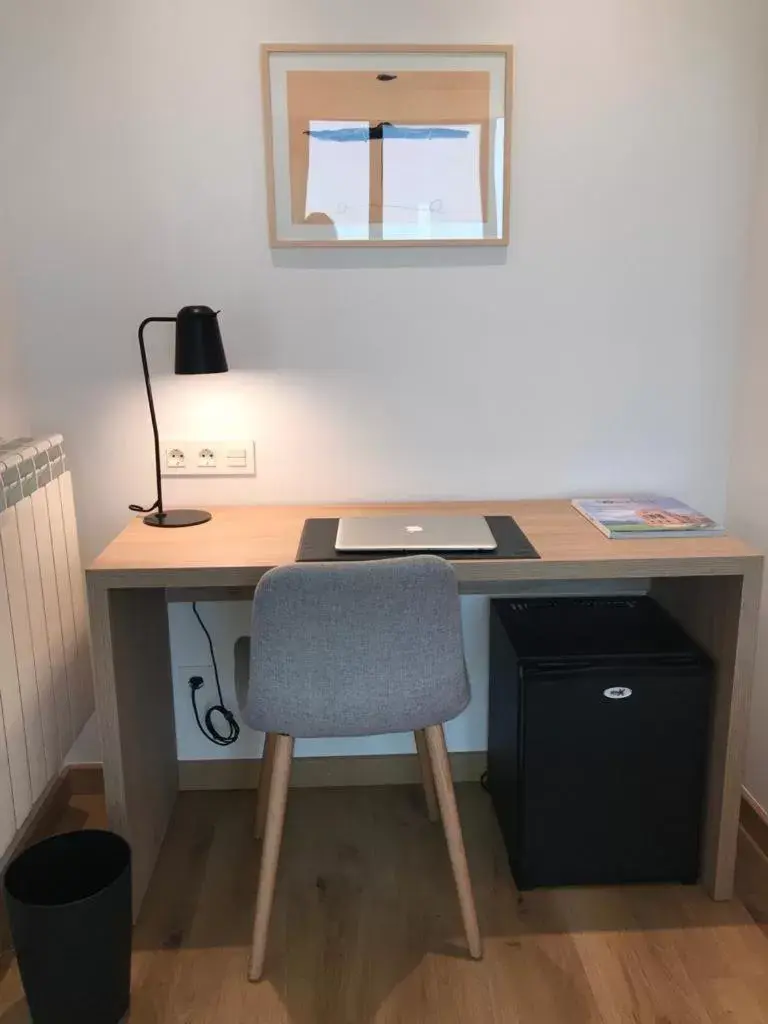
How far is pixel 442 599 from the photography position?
4.88ft

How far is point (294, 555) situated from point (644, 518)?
30.7 inches

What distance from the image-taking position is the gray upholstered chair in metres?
1.44

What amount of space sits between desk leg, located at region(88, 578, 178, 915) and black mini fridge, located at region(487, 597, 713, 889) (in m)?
0.82

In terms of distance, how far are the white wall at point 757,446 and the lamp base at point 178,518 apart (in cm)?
128

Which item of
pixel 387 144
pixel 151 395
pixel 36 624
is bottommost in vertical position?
pixel 36 624

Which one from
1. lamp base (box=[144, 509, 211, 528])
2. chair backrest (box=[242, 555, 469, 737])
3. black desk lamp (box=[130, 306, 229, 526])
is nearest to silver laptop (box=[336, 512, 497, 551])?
chair backrest (box=[242, 555, 469, 737])

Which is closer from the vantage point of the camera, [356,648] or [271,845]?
[356,648]

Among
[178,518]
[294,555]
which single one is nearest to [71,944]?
[294,555]

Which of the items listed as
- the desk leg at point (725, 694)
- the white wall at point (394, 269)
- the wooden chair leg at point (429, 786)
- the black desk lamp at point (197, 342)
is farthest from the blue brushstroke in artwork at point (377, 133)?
the wooden chair leg at point (429, 786)

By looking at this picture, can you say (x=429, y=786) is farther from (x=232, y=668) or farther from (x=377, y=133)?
(x=377, y=133)

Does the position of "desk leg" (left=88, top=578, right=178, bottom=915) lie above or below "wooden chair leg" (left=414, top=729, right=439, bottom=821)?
above

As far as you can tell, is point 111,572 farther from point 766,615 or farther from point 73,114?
point 766,615

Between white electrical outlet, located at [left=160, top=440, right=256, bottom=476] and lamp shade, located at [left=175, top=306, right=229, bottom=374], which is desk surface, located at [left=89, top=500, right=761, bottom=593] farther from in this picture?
lamp shade, located at [left=175, top=306, right=229, bottom=374]

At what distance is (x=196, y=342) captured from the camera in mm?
1841
